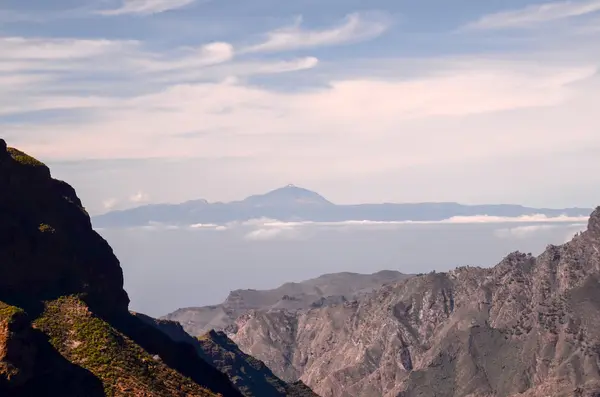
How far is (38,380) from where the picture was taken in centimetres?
5938

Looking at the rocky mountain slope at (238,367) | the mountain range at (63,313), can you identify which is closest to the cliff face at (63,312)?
the mountain range at (63,313)

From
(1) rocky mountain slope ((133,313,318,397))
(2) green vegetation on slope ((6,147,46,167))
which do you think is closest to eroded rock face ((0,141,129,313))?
(2) green vegetation on slope ((6,147,46,167))

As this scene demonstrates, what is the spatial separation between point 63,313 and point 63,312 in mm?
97

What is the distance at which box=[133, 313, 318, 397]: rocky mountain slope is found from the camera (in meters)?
161

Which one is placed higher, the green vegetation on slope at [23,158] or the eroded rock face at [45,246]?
the green vegetation on slope at [23,158]

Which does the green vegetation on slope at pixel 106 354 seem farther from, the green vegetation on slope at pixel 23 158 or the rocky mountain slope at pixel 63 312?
the green vegetation on slope at pixel 23 158

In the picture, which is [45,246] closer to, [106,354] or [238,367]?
[106,354]

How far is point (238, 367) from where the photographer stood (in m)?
177

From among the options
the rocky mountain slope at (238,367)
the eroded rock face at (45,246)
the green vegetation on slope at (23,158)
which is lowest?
the rocky mountain slope at (238,367)

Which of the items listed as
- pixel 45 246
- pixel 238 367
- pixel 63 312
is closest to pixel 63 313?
pixel 63 312

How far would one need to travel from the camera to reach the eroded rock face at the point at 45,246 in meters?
68.9

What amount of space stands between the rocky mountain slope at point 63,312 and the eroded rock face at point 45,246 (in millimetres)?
84

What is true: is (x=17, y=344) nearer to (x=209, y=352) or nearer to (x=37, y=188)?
(x=37, y=188)

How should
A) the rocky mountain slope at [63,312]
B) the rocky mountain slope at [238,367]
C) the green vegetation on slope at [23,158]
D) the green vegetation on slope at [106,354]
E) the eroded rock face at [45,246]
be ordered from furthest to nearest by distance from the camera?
the rocky mountain slope at [238,367] < the green vegetation on slope at [23,158] < the eroded rock face at [45,246] < the green vegetation on slope at [106,354] < the rocky mountain slope at [63,312]
